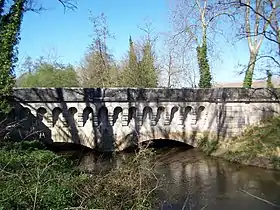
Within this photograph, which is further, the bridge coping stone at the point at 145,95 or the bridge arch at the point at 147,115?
the bridge arch at the point at 147,115

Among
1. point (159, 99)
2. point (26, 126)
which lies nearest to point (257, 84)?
point (159, 99)

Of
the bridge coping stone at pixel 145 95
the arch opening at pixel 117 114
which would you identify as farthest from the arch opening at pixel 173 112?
the arch opening at pixel 117 114

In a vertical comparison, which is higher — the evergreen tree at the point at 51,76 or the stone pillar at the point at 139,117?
the evergreen tree at the point at 51,76

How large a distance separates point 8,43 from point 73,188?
30.1ft

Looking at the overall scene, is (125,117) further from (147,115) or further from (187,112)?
(187,112)

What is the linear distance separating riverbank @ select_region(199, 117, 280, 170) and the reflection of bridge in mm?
511

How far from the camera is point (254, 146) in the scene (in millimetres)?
17344

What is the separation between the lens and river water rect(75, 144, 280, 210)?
10.9 meters

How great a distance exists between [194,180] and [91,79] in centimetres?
2048

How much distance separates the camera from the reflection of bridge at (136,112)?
16312 millimetres

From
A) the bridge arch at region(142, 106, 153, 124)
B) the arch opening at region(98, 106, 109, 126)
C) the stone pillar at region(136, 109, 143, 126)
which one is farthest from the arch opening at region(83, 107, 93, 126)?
the bridge arch at region(142, 106, 153, 124)

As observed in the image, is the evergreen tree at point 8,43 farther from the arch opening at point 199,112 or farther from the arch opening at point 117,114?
the arch opening at point 199,112

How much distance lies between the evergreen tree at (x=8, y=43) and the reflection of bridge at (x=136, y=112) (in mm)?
1340

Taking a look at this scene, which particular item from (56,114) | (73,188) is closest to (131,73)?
(56,114)
